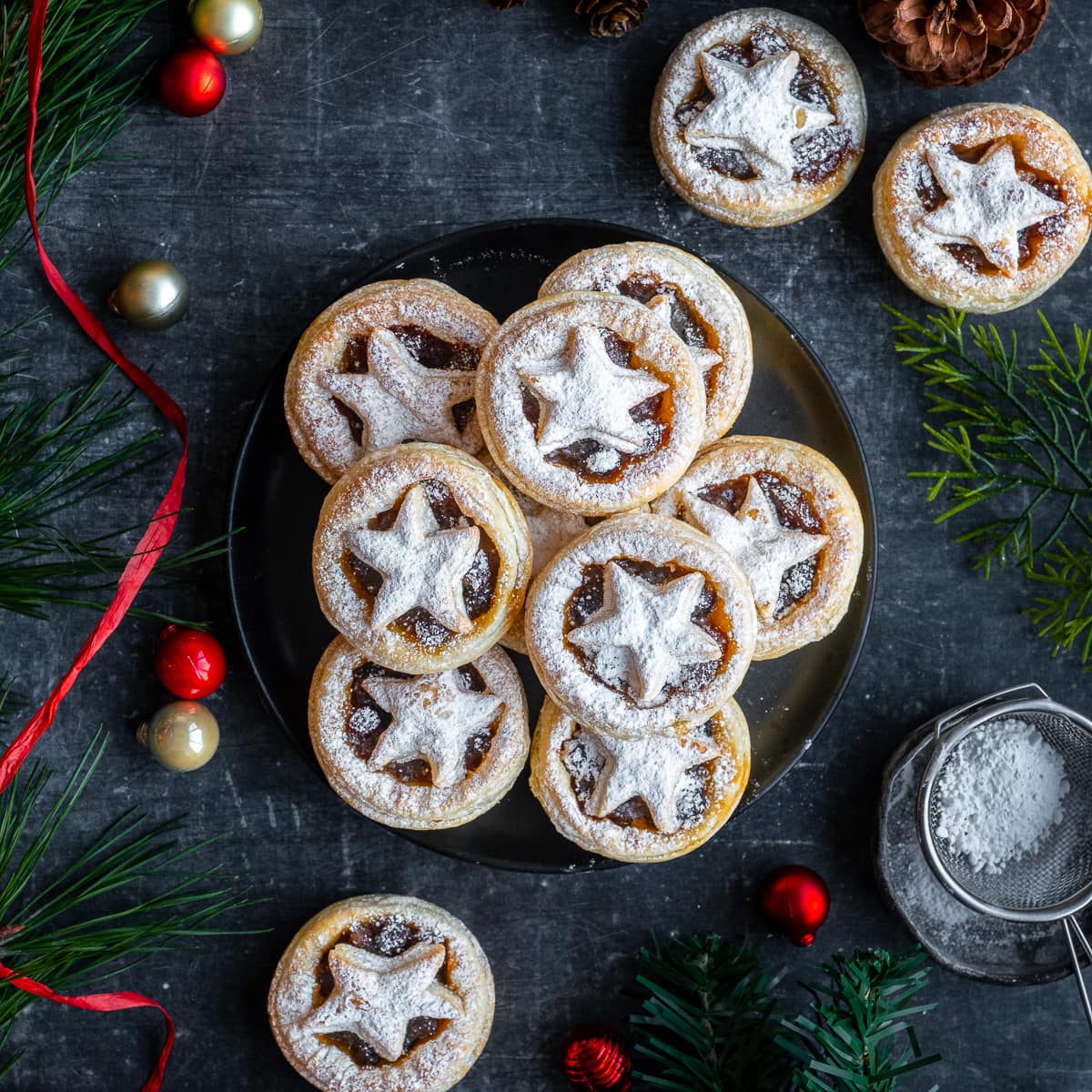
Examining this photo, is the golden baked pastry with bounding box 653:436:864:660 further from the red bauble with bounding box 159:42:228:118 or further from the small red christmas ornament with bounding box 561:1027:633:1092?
the red bauble with bounding box 159:42:228:118

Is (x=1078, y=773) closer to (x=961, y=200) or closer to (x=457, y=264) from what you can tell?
(x=961, y=200)

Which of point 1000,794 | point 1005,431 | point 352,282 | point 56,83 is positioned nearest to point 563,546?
point 352,282

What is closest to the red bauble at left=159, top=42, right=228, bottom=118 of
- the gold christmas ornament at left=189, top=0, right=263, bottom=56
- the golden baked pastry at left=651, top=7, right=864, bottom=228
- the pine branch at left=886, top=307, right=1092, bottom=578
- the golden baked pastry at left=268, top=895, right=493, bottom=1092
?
the gold christmas ornament at left=189, top=0, right=263, bottom=56

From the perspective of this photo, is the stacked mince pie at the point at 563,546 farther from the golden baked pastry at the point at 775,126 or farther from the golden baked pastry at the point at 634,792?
the golden baked pastry at the point at 775,126

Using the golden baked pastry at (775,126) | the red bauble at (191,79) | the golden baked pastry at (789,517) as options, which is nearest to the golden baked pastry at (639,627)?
the golden baked pastry at (789,517)

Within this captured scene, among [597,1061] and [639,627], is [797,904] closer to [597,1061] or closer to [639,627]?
[597,1061]
